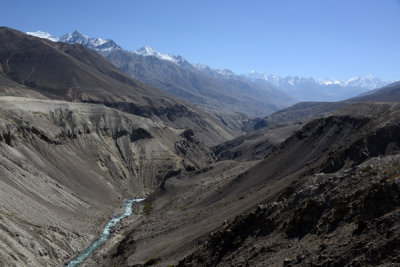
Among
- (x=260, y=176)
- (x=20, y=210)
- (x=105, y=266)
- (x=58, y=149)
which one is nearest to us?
(x=105, y=266)

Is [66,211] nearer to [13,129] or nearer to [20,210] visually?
[20,210]

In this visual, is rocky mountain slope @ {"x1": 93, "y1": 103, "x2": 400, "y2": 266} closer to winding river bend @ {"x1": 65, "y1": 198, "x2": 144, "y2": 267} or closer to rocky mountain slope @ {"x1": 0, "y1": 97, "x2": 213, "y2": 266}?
winding river bend @ {"x1": 65, "y1": 198, "x2": 144, "y2": 267}

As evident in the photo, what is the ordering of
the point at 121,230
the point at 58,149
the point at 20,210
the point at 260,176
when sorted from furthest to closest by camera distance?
the point at 58,149 < the point at 260,176 < the point at 121,230 < the point at 20,210

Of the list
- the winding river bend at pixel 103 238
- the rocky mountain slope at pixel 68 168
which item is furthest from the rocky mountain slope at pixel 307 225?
the rocky mountain slope at pixel 68 168

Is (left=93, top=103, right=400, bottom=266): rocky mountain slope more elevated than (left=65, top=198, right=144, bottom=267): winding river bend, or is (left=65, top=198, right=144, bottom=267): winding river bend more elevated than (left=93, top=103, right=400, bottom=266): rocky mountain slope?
(left=93, top=103, right=400, bottom=266): rocky mountain slope

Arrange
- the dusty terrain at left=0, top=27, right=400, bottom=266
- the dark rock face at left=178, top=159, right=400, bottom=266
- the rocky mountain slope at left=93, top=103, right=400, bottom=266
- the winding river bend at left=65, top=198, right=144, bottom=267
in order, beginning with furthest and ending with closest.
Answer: the winding river bend at left=65, top=198, right=144, bottom=267, the dusty terrain at left=0, top=27, right=400, bottom=266, the rocky mountain slope at left=93, top=103, right=400, bottom=266, the dark rock face at left=178, top=159, right=400, bottom=266

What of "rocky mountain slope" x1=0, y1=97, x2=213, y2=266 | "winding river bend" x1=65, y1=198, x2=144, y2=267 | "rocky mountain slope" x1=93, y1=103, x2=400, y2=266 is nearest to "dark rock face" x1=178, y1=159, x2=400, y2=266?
"rocky mountain slope" x1=93, y1=103, x2=400, y2=266

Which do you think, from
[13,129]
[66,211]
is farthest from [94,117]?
[66,211]

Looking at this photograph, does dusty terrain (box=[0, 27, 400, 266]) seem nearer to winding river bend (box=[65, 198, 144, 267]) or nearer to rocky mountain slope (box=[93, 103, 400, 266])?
rocky mountain slope (box=[93, 103, 400, 266])

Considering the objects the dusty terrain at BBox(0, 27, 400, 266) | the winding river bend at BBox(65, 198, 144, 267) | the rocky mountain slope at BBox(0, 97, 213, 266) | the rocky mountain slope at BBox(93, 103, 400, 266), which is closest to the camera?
the rocky mountain slope at BBox(93, 103, 400, 266)

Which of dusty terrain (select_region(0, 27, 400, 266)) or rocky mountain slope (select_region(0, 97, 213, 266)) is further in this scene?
rocky mountain slope (select_region(0, 97, 213, 266))

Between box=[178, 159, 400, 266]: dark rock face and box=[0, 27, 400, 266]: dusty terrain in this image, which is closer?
box=[178, 159, 400, 266]: dark rock face
